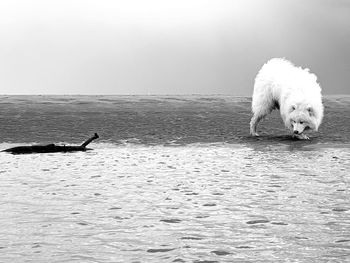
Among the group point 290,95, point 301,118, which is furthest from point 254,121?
point 301,118

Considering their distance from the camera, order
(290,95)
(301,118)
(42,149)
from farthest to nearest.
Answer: (290,95) < (301,118) < (42,149)

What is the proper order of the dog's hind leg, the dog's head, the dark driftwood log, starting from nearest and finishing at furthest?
the dark driftwood log
the dog's head
the dog's hind leg

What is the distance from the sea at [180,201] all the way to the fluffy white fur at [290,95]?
0.71 metres

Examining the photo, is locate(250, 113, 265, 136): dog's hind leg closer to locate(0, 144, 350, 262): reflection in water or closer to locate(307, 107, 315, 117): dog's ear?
locate(307, 107, 315, 117): dog's ear

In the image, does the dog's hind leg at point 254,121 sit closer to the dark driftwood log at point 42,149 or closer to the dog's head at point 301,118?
the dog's head at point 301,118

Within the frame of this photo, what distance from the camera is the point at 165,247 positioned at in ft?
19.2

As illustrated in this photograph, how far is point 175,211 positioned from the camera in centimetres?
757

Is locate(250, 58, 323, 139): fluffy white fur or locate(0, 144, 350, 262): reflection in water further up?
locate(250, 58, 323, 139): fluffy white fur

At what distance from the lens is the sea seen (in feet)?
18.9

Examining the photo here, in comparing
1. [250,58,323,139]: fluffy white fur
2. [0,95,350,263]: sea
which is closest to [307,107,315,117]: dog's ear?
[250,58,323,139]: fluffy white fur

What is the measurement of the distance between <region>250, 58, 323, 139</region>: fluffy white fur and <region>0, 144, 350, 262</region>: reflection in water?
15.3 ft

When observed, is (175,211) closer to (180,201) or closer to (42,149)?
(180,201)

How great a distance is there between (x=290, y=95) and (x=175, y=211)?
452 inches

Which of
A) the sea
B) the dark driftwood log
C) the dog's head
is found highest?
the dog's head
